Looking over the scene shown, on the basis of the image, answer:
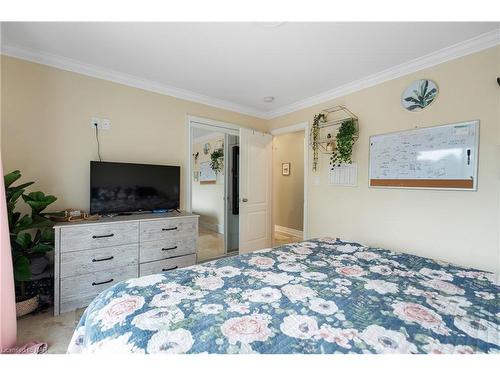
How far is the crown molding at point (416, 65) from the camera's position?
1.80 meters

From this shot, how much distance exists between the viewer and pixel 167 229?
95.0 inches

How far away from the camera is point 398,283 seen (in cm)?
128

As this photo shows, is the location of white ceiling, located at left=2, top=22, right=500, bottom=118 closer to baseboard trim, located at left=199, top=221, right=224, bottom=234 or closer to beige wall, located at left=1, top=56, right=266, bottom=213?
beige wall, located at left=1, top=56, right=266, bottom=213

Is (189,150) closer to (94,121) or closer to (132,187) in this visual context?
(132,187)

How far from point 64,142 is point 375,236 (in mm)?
3452

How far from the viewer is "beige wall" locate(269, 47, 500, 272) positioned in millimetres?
1791

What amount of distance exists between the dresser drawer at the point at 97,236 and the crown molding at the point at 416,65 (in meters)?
2.76

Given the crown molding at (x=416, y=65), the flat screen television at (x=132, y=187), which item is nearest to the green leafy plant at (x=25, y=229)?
the flat screen television at (x=132, y=187)

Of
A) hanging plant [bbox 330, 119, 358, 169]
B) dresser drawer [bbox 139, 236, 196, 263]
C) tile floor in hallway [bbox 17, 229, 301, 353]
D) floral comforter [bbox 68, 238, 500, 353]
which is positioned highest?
hanging plant [bbox 330, 119, 358, 169]

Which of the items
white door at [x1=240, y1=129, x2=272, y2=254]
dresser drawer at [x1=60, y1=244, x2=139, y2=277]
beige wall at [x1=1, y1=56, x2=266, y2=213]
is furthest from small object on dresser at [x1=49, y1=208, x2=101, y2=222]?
white door at [x1=240, y1=129, x2=272, y2=254]

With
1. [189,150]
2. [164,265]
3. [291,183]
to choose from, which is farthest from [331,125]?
[164,265]

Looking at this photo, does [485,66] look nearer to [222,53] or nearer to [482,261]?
[482,261]

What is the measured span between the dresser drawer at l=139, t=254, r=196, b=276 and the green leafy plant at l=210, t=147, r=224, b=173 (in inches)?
70.7

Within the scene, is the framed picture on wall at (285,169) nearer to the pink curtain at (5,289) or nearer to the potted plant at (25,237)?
the potted plant at (25,237)
